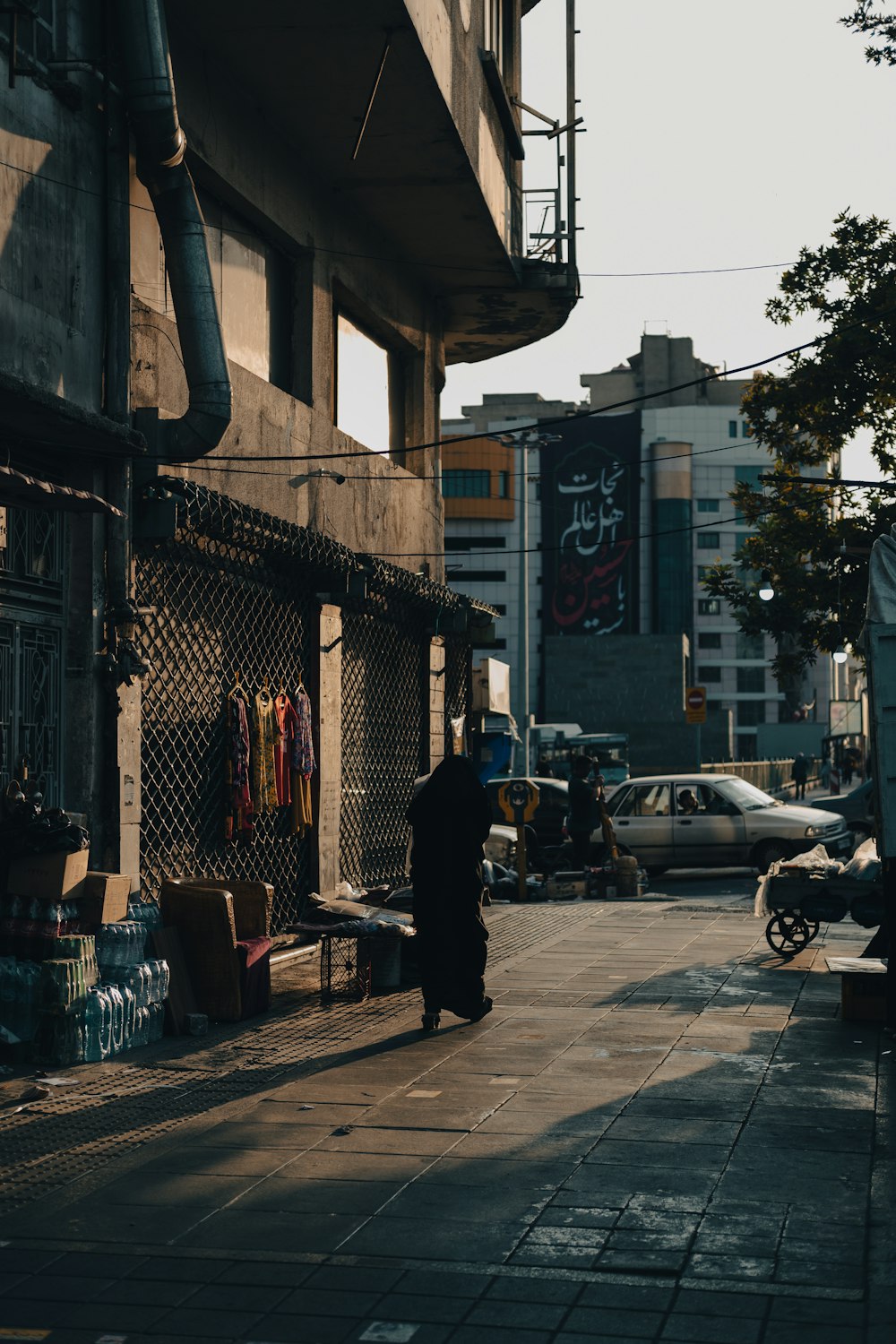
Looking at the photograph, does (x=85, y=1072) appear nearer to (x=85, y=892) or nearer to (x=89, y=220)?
(x=85, y=892)

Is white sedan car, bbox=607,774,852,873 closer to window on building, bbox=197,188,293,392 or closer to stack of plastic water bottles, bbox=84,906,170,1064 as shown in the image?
window on building, bbox=197,188,293,392

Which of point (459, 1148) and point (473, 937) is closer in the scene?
point (459, 1148)

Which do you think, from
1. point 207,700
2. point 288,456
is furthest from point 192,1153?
point 288,456

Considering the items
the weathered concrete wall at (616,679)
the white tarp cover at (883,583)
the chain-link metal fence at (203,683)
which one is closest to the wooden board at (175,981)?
the chain-link metal fence at (203,683)

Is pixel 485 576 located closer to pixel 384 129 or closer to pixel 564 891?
pixel 564 891

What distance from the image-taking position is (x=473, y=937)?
34.1 feet

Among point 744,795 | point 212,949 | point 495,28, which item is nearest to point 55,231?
point 212,949

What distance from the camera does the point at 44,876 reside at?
31.0 ft

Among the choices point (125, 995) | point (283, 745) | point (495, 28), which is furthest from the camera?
point (495, 28)

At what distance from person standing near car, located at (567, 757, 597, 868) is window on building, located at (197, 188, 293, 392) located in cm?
839

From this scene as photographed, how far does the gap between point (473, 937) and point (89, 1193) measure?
438 centimetres

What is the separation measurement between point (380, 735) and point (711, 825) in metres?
7.02

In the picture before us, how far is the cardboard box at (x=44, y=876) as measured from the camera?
31.0 feet

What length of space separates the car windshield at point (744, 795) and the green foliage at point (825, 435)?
226 centimetres
